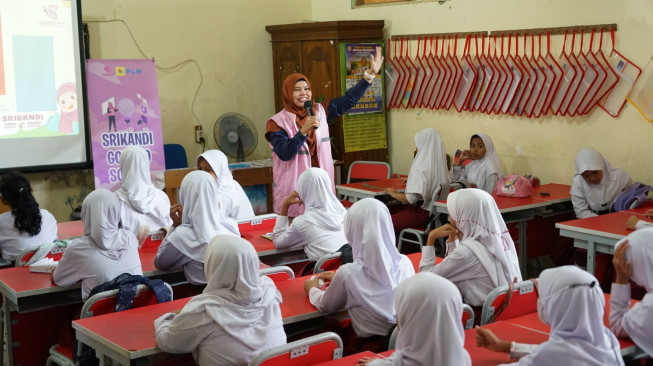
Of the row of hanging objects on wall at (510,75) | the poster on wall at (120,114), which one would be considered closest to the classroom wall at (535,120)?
the row of hanging objects on wall at (510,75)

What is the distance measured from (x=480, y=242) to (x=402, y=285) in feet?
4.08

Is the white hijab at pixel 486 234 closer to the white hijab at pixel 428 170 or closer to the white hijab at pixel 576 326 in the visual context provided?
the white hijab at pixel 576 326

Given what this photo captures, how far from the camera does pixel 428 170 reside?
6.25 meters

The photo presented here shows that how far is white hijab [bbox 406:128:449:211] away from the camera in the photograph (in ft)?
20.3

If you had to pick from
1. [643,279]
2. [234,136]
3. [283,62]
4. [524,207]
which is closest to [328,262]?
[643,279]

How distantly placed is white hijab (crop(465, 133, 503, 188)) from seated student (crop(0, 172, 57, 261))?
11.5 feet

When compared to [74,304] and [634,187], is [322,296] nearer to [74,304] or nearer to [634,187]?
[74,304]

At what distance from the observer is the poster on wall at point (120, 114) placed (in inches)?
271

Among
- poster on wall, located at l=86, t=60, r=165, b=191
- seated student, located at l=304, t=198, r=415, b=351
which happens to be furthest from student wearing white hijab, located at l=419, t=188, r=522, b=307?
poster on wall, located at l=86, t=60, r=165, b=191

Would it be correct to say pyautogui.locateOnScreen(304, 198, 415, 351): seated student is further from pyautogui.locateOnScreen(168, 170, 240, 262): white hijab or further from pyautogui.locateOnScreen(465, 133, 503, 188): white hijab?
pyautogui.locateOnScreen(465, 133, 503, 188): white hijab

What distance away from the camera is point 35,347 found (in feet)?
13.6

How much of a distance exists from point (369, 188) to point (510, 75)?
1584 mm

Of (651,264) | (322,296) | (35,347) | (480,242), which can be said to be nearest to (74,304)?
(35,347)

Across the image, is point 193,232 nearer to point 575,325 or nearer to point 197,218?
point 197,218
